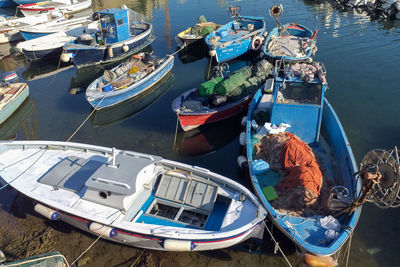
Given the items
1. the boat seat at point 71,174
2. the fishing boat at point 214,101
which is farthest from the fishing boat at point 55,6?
the boat seat at point 71,174

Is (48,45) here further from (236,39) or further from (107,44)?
(236,39)

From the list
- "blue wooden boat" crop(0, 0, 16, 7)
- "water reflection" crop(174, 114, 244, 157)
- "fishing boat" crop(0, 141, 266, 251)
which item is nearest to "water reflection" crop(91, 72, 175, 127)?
"water reflection" crop(174, 114, 244, 157)

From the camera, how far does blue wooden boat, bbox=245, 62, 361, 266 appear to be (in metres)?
8.27

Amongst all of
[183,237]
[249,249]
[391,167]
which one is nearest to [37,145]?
[183,237]

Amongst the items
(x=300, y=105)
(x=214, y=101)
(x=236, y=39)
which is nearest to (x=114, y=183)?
(x=300, y=105)

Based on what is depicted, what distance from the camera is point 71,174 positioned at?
1009 centimetres

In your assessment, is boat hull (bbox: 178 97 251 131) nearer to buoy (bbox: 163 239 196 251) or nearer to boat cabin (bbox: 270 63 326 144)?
boat cabin (bbox: 270 63 326 144)

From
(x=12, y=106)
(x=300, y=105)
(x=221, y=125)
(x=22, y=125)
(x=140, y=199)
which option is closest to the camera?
(x=140, y=199)

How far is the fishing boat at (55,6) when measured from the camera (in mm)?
35875

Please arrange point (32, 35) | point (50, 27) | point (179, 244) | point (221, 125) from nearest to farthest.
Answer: point (179, 244) < point (221, 125) < point (32, 35) < point (50, 27)

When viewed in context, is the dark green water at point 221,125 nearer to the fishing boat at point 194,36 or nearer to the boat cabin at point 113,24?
the fishing boat at point 194,36

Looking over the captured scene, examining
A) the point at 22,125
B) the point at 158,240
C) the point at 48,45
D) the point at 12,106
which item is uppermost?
the point at 48,45

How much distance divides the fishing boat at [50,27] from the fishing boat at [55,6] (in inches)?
264

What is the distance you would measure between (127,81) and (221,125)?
22.7 ft
